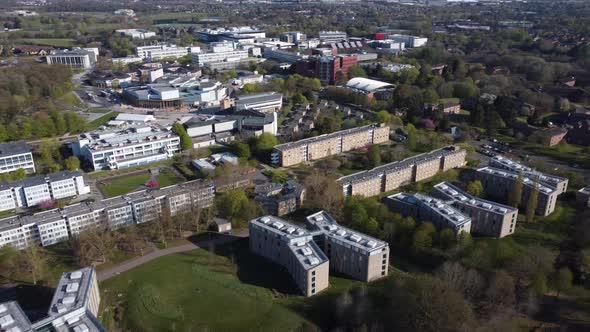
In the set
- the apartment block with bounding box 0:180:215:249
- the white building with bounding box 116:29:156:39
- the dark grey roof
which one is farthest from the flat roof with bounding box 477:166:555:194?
the white building with bounding box 116:29:156:39

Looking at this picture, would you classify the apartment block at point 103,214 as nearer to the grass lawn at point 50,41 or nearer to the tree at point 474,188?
the tree at point 474,188

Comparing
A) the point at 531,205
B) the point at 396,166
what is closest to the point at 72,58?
the point at 396,166

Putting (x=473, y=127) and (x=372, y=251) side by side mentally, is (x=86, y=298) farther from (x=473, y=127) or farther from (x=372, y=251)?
(x=473, y=127)

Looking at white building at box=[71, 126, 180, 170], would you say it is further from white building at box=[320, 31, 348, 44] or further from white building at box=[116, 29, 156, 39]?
white building at box=[116, 29, 156, 39]

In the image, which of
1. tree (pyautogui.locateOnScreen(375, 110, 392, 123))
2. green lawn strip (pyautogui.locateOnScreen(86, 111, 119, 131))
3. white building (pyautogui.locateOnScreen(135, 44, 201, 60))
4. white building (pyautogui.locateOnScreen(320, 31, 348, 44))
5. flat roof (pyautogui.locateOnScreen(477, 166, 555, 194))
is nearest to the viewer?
flat roof (pyautogui.locateOnScreen(477, 166, 555, 194))

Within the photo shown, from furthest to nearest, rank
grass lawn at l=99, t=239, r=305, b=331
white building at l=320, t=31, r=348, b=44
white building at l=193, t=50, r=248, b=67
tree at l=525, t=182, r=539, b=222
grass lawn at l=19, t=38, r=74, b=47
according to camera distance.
→ 1. white building at l=320, t=31, r=348, b=44
2. grass lawn at l=19, t=38, r=74, b=47
3. white building at l=193, t=50, r=248, b=67
4. tree at l=525, t=182, r=539, b=222
5. grass lawn at l=99, t=239, r=305, b=331

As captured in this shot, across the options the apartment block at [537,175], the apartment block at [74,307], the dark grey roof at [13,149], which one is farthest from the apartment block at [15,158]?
the apartment block at [537,175]

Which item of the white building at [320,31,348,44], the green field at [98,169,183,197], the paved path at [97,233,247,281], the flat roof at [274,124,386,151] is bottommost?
the paved path at [97,233,247,281]
